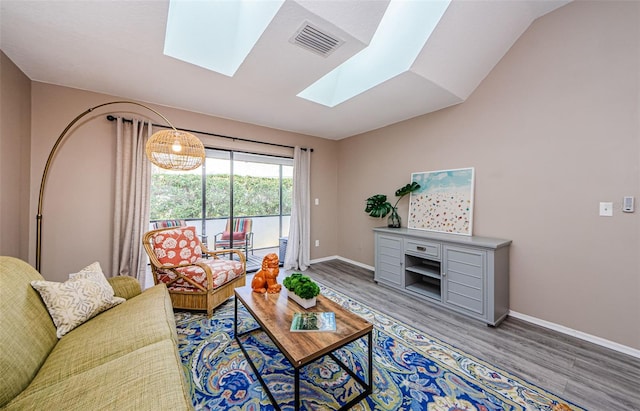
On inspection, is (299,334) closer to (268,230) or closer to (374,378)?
(374,378)

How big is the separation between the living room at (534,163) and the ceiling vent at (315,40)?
6.66ft

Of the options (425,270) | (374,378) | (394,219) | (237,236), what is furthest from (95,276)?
(394,219)

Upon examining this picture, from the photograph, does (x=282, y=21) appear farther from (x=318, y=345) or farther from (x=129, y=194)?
(x=129, y=194)

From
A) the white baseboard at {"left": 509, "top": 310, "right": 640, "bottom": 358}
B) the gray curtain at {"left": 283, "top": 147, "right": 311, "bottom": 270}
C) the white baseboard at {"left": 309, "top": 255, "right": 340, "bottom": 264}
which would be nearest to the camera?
the white baseboard at {"left": 509, "top": 310, "right": 640, "bottom": 358}

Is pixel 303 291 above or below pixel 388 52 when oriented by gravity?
below

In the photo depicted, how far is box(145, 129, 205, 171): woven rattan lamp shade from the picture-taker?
2.36 meters

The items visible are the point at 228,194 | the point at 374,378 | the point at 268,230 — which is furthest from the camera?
the point at 268,230

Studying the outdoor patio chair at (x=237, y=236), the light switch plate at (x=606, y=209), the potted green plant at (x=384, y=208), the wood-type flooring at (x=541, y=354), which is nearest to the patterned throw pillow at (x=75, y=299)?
the outdoor patio chair at (x=237, y=236)

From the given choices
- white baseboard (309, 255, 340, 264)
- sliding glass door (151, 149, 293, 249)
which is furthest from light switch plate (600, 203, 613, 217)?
sliding glass door (151, 149, 293, 249)

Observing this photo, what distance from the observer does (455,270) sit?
272cm

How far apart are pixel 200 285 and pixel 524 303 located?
348cm

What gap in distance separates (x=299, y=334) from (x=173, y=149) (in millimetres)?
2099

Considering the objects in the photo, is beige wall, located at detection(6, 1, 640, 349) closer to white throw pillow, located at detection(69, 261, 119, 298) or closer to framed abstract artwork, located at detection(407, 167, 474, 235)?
framed abstract artwork, located at detection(407, 167, 474, 235)

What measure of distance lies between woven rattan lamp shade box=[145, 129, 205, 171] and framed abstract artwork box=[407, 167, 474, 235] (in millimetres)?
2924
